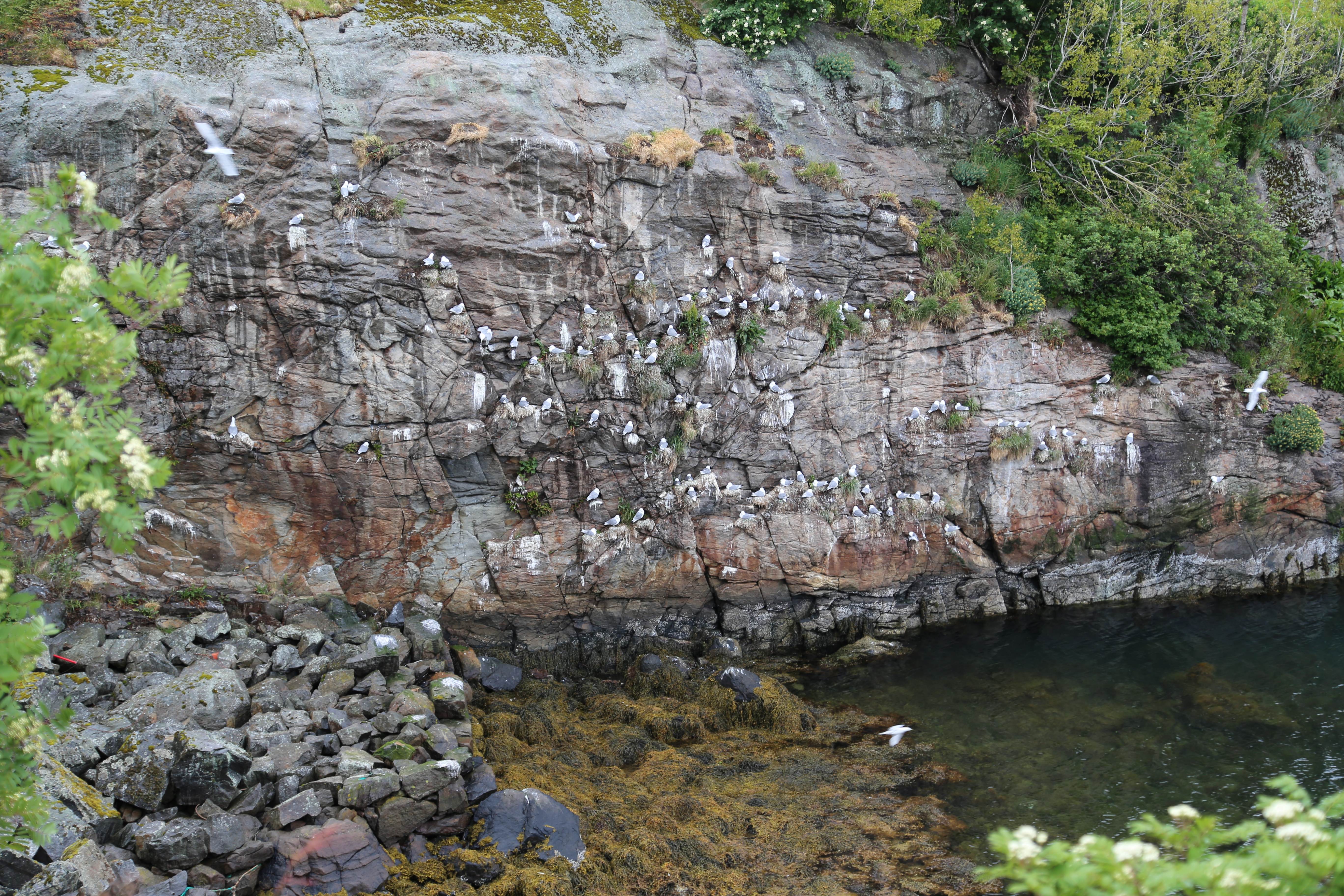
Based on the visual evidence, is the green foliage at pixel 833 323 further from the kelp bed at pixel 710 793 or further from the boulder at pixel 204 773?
the boulder at pixel 204 773

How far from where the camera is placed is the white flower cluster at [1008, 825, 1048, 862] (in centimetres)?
324

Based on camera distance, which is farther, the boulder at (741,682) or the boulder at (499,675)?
the boulder at (499,675)

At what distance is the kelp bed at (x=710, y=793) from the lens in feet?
28.1

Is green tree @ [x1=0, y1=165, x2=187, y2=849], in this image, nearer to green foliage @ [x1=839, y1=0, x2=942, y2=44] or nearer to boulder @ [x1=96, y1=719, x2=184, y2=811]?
boulder @ [x1=96, y1=719, x2=184, y2=811]

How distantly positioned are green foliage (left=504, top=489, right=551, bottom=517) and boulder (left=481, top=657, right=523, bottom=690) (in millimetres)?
2363

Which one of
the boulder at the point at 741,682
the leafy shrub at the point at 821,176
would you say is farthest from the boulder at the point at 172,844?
the leafy shrub at the point at 821,176

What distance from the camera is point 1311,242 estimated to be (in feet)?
61.4

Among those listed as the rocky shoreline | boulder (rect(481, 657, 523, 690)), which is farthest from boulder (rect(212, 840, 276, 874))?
boulder (rect(481, 657, 523, 690))

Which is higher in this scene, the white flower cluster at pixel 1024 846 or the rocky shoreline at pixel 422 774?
the white flower cluster at pixel 1024 846

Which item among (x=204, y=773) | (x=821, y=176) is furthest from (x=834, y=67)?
(x=204, y=773)

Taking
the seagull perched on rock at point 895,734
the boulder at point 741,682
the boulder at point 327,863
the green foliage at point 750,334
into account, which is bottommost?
the boulder at point 741,682

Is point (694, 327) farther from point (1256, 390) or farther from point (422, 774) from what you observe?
point (1256, 390)

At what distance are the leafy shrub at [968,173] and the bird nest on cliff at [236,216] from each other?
12.9m

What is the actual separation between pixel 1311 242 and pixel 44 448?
23378 millimetres
